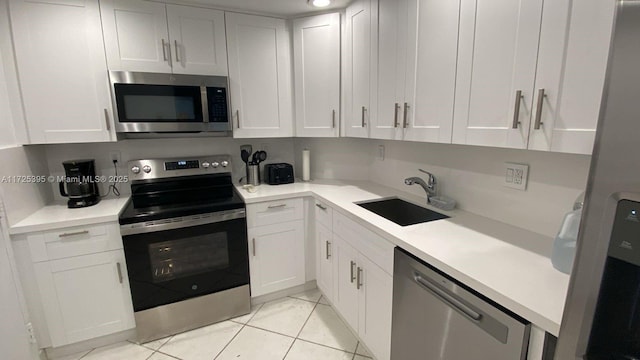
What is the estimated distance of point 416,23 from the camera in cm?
153

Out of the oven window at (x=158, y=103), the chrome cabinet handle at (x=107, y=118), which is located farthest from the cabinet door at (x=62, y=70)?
the oven window at (x=158, y=103)

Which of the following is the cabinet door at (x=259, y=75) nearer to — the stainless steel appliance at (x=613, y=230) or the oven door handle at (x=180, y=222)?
the oven door handle at (x=180, y=222)

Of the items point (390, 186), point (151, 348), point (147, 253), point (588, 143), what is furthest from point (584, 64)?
point (151, 348)

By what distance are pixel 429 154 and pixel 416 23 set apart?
792 millimetres

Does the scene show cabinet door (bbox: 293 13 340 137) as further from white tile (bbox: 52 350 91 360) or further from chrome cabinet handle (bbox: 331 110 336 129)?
white tile (bbox: 52 350 91 360)

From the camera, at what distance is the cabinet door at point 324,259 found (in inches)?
84.6

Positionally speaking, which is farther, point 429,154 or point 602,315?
point 429,154

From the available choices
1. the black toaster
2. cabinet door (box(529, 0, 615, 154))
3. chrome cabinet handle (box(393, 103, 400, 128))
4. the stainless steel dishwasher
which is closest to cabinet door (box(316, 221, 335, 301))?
the black toaster

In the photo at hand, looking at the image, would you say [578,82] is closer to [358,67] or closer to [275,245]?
[358,67]

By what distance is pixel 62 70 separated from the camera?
1.82m

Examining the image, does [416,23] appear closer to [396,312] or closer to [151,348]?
[396,312]

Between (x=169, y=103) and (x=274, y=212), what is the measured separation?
1062 millimetres

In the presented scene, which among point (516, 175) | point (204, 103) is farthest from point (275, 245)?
point (516, 175)

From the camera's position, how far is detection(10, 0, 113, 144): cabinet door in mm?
1733
